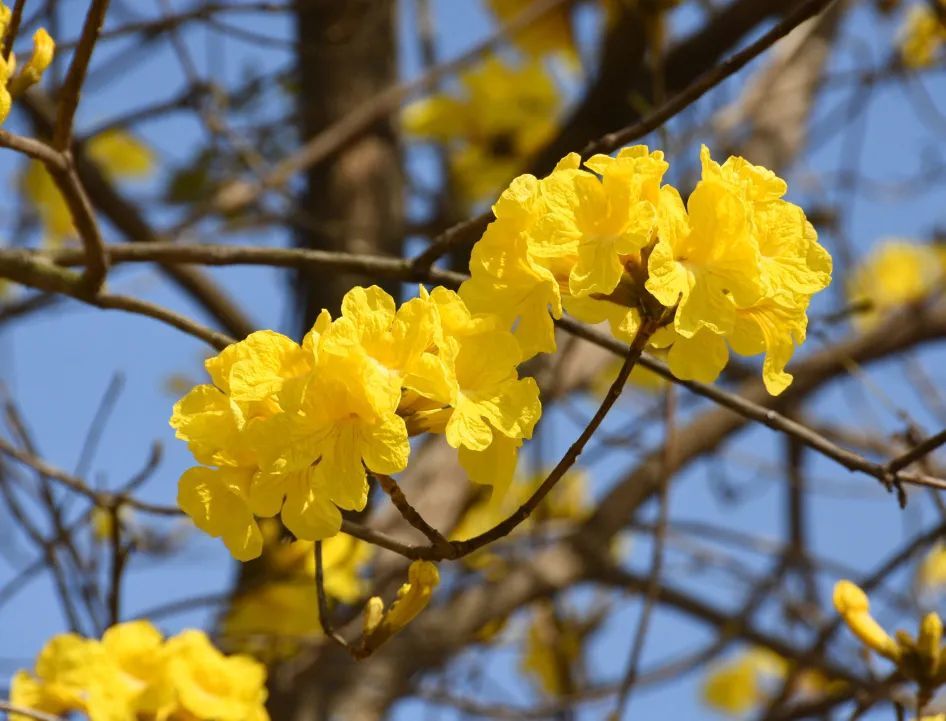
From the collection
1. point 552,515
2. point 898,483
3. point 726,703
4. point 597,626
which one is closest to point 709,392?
point 898,483

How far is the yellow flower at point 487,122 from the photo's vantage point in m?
3.58

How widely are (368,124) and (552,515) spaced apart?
4.59 feet

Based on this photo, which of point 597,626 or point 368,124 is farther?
point 597,626

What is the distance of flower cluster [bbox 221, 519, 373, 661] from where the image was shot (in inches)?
87.7

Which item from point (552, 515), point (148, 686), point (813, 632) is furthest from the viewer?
point (552, 515)

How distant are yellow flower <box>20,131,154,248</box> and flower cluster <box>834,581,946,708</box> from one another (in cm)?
367

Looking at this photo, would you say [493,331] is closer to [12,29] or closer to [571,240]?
[571,240]

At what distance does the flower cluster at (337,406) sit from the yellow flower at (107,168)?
3.61 meters

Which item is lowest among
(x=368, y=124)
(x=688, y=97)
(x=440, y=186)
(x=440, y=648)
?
(x=688, y=97)

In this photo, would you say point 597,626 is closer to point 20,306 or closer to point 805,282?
point 20,306

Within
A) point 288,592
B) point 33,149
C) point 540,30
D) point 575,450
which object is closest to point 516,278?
point 575,450

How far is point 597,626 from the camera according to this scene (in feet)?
9.79

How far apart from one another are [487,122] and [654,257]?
2.68 metres

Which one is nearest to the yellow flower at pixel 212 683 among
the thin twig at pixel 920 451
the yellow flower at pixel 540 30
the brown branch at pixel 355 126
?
the thin twig at pixel 920 451
